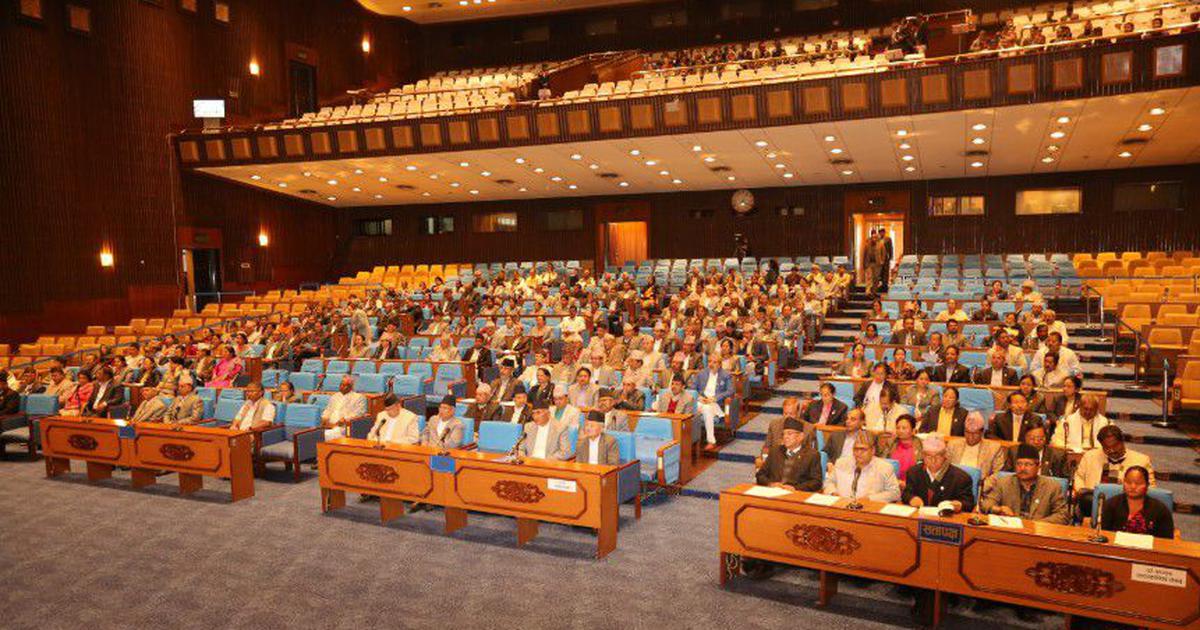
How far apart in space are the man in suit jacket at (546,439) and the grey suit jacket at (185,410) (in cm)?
429

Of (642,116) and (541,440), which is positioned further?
(642,116)

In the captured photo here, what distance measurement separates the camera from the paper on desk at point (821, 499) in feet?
16.0

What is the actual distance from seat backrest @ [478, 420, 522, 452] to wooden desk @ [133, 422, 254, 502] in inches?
89.5

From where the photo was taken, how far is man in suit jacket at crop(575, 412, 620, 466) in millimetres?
6297

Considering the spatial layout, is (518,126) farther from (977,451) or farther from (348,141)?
(977,451)

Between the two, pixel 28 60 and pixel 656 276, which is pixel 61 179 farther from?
pixel 656 276

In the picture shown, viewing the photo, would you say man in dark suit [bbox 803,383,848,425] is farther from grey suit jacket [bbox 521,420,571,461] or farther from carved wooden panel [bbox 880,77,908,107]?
carved wooden panel [bbox 880,77,908,107]

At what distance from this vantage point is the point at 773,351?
416 inches

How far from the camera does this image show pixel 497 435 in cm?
725

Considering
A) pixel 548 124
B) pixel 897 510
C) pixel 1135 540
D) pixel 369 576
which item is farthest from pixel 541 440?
pixel 548 124

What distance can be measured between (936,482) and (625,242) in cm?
1833

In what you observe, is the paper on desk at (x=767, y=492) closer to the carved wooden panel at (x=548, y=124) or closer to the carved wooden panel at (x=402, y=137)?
the carved wooden panel at (x=548, y=124)

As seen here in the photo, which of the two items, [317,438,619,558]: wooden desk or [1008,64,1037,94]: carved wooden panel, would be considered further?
[1008,64,1037,94]: carved wooden panel

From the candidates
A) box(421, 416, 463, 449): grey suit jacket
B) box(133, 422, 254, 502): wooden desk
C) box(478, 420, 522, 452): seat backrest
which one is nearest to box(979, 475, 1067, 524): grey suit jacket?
box(478, 420, 522, 452): seat backrest
